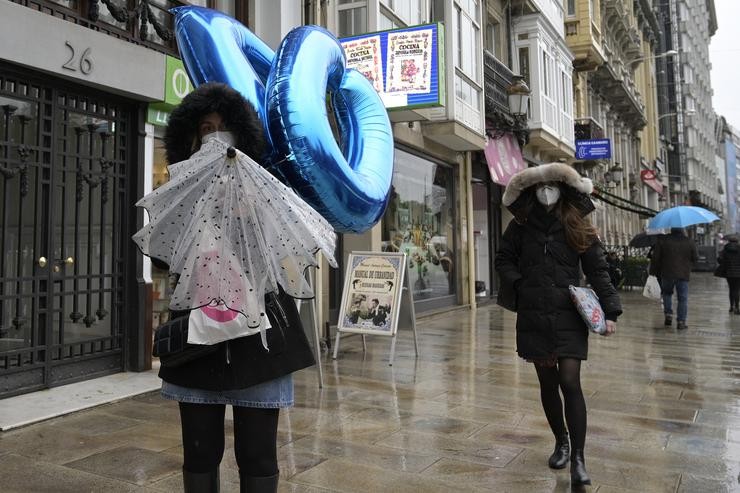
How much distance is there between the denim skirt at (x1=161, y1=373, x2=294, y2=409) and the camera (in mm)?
2057

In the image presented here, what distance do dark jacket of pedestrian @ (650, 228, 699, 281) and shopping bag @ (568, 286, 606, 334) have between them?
819 cm

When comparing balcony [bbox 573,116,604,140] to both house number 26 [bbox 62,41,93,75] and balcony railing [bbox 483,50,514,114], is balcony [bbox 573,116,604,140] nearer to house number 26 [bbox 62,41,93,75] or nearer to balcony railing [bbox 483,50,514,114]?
balcony railing [bbox 483,50,514,114]

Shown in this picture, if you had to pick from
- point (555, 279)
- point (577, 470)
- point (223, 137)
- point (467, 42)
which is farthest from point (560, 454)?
point (467, 42)

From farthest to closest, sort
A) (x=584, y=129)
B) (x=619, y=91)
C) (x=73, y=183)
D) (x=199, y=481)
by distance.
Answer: (x=619, y=91) < (x=584, y=129) < (x=73, y=183) < (x=199, y=481)

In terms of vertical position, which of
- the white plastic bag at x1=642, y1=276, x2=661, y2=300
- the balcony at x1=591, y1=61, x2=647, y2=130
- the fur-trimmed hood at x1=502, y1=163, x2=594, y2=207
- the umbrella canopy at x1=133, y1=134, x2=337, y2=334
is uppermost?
the balcony at x1=591, y1=61, x2=647, y2=130

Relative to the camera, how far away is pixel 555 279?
3.40 meters

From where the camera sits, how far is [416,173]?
12773 millimetres

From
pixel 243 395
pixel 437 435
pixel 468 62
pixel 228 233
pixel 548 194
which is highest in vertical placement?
pixel 468 62

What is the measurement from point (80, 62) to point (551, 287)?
4.70 metres

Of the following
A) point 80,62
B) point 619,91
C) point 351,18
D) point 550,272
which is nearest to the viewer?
point 550,272

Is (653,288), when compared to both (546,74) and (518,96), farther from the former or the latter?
(546,74)

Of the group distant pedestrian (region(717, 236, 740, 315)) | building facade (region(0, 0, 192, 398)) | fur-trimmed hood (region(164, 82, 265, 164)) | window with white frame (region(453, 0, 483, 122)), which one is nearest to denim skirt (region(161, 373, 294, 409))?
fur-trimmed hood (region(164, 82, 265, 164))

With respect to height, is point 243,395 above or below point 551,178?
below

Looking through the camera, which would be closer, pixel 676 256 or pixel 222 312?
pixel 222 312
